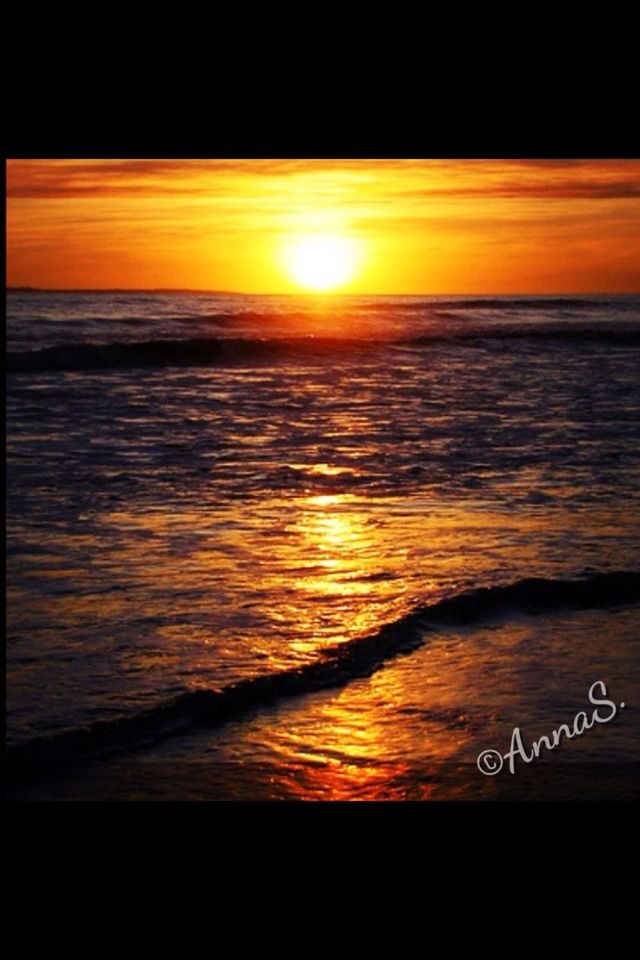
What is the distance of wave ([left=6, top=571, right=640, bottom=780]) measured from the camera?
344cm

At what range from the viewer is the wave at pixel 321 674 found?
3443 millimetres

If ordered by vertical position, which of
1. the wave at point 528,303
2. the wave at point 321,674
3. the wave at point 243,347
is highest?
the wave at point 528,303

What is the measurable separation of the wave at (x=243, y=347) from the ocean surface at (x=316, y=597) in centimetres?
314

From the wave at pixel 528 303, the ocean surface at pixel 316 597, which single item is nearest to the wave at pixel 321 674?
the ocean surface at pixel 316 597

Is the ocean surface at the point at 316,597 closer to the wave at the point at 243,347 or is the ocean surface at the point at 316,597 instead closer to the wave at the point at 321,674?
the wave at the point at 321,674

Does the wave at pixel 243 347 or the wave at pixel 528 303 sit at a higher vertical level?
the wave at pixel 528 303

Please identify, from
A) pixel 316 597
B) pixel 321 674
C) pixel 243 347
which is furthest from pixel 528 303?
pixel 321 674

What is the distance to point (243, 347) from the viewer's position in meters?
17.5

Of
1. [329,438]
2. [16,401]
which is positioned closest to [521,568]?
[329,438]

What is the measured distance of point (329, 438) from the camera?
10234mm

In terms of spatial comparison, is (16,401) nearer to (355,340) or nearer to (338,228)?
(355,340)

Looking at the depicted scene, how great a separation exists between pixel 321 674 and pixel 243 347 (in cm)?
1376
